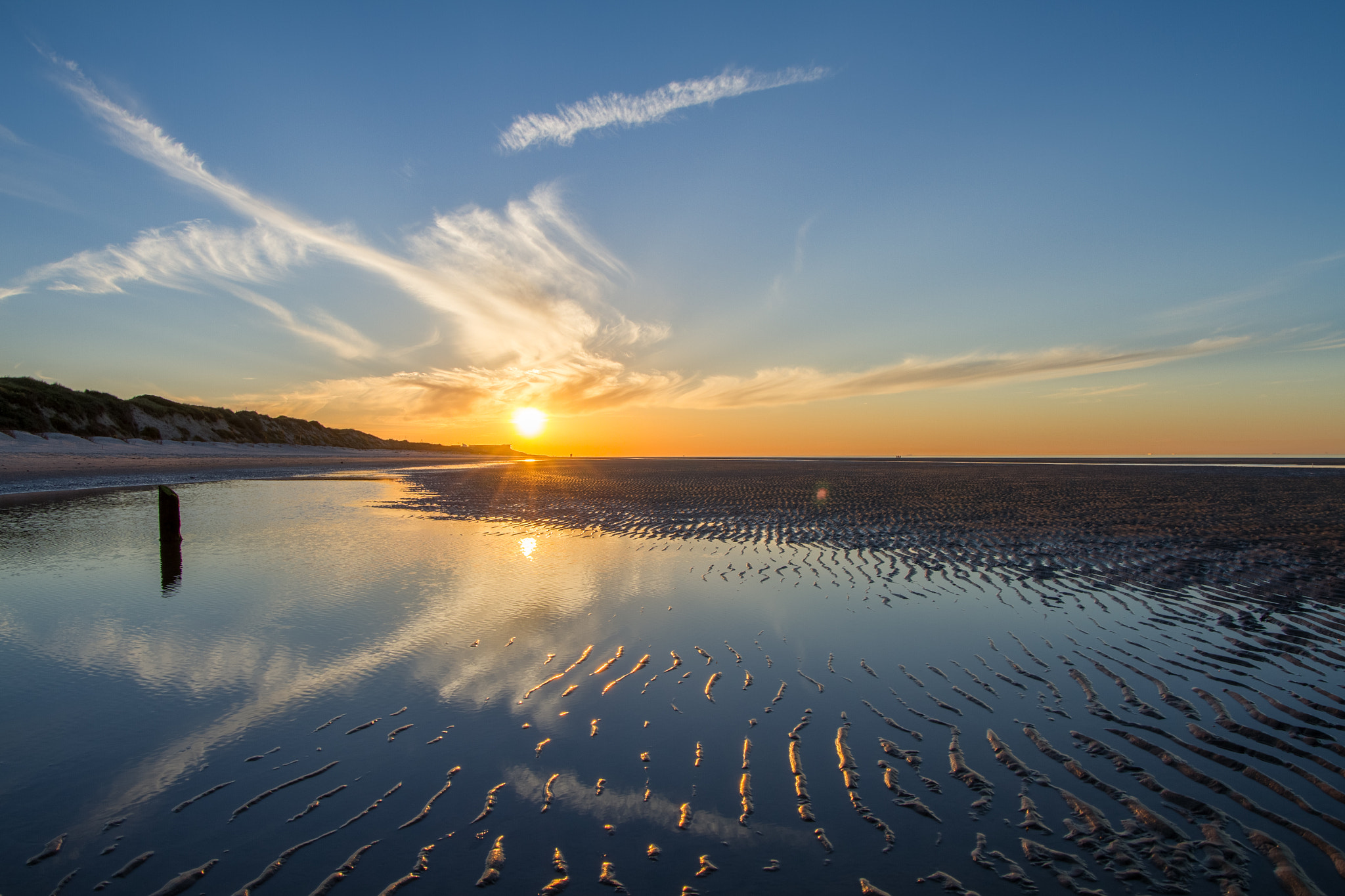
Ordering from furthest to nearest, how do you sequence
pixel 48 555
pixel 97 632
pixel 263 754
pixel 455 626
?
pixel 48 555 < pixel 455 626 < pixel 97 632 < pixel 263 754

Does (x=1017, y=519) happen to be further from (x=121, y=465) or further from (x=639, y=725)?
(x=121, y=465)

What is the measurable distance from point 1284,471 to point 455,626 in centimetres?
6620

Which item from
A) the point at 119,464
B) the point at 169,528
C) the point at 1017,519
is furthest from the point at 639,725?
the point at 119,464

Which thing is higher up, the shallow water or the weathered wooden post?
the weathered wooden post

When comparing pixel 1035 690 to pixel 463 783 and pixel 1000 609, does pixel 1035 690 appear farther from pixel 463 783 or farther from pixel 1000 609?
pixel 463 783

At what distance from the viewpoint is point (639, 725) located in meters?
5.53

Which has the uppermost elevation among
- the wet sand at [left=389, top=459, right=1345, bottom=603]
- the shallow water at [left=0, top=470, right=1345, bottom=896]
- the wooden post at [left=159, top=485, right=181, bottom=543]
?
the wooden post at [left=159, top=485, right=181, bottom=543]

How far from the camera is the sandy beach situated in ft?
94.6

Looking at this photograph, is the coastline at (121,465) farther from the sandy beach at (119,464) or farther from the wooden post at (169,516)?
the wooden post at (169,516)

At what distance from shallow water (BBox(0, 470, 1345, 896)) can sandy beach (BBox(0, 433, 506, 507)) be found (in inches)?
920

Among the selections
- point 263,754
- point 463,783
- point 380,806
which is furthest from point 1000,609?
point 263,754

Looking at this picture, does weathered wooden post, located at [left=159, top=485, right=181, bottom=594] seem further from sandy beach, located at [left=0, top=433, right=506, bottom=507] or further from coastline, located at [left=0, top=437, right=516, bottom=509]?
sandy beach, located at [left=0, top=433, right=506, bottom=507]

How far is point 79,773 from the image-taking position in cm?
457

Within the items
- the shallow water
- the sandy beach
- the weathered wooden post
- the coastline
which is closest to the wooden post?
the weathered wooden post
